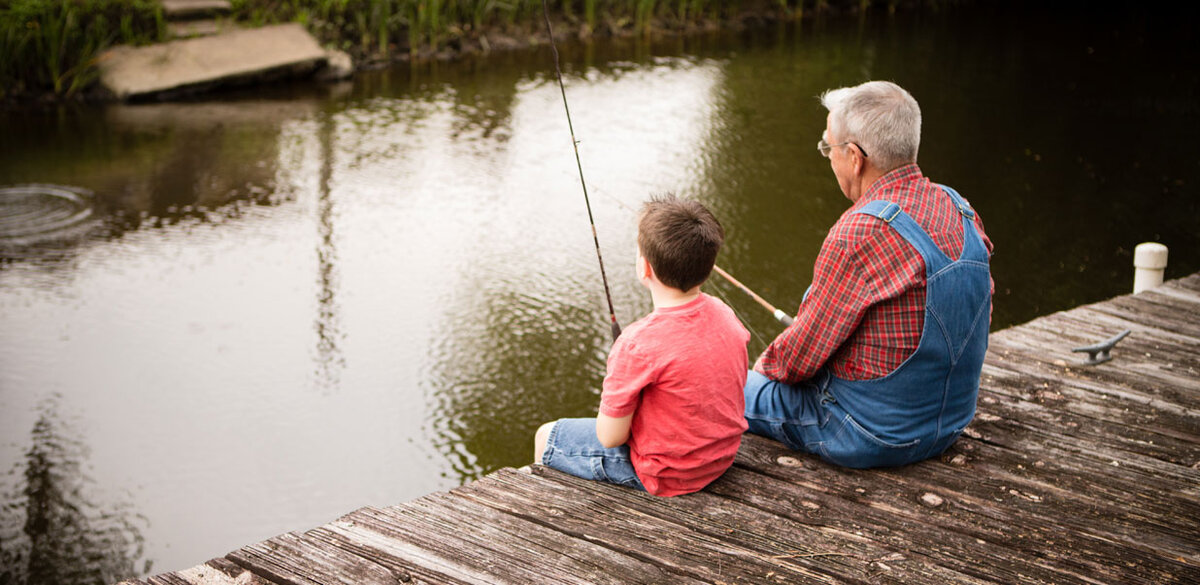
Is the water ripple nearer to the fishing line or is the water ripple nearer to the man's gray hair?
the fishing line

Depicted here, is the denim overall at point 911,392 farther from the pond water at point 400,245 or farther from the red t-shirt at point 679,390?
the pond water at point 400,245

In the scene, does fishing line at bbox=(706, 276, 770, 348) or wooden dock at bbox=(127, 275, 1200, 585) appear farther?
fishing line at bbox=(706, 276, 770, 348)

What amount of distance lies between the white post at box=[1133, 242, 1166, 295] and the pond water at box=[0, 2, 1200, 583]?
72 centimetres

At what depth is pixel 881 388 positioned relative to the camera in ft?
6.93

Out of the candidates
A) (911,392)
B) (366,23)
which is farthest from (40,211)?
(911,392)

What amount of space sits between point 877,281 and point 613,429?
58 cm

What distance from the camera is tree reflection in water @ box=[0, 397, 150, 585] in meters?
2.78

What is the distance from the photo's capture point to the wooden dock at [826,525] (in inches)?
74.2

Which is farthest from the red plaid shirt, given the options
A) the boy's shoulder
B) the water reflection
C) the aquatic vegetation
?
the aquatic vegetation

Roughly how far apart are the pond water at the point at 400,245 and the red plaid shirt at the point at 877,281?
1.45m

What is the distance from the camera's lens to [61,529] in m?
2.93

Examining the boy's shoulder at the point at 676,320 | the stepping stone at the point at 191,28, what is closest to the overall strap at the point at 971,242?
the boy's shoulder at the point at 676,320

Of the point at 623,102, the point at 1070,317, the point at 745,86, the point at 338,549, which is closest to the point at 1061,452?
the point at 1070,317

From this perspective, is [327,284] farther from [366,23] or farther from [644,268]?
[366,23]
